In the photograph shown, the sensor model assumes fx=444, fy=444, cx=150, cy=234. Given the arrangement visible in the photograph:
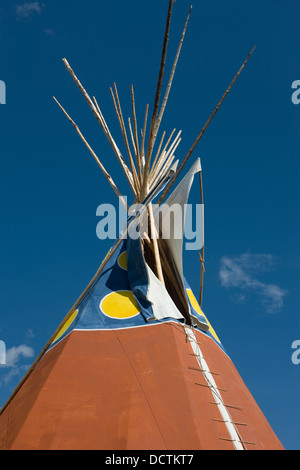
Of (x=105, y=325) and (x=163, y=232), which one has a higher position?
(x=163, y=232)

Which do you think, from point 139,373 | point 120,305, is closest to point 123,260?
point 120,305

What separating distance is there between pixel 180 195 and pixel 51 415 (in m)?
2.94

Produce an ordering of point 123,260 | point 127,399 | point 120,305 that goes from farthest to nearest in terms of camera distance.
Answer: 1. point 123,260
2. point 120,305
3. point 127,399

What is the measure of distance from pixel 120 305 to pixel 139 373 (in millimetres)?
1043

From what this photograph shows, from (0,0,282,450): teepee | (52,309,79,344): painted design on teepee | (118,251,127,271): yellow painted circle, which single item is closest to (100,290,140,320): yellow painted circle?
(0,0,282,450): teepee

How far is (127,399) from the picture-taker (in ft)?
12.5

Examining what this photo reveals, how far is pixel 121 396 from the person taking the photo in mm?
3854

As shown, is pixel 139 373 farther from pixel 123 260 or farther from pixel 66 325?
pixel 123 260

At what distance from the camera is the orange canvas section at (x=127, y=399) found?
3484 mm

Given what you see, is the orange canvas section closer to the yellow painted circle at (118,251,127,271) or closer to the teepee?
the teepee

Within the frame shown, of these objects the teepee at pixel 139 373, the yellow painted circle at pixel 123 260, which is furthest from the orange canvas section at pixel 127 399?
the yellow painted circle at pixel 123 260

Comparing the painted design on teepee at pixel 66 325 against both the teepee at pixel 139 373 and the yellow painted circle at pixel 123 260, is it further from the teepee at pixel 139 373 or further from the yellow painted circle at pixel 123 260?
the yellow painted circle at pixel 123 260
